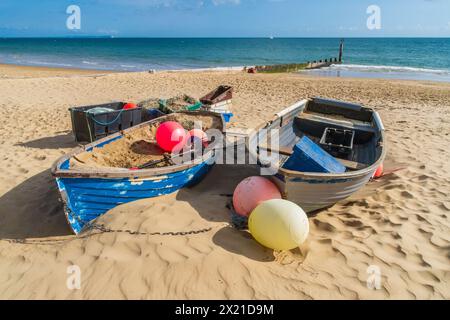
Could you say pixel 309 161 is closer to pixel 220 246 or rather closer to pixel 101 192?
pixel 220 246

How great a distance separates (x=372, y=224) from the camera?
15.8 feet

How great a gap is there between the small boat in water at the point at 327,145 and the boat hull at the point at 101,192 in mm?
1571

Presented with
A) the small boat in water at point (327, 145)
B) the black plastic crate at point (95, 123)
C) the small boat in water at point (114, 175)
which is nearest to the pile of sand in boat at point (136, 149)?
the small boat in water at point (114, 175)

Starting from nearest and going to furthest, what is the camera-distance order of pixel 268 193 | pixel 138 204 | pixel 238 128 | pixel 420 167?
pixel 268 193
pixel 138 204
pixel 420 167
pixel 238 128

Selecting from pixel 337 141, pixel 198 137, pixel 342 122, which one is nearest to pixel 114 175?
pixel 198 137

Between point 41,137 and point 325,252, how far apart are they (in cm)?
832

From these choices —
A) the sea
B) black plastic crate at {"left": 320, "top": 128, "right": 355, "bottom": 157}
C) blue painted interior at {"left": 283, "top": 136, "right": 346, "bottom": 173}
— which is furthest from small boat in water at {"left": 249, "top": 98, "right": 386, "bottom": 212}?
the sea

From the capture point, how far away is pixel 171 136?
6.45m

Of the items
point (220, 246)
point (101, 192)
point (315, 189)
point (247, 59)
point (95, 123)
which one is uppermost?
point (247, 59)

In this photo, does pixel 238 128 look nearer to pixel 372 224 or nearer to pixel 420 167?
pixel 420 167

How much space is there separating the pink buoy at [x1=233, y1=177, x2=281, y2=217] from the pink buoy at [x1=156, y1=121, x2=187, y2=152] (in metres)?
2.22

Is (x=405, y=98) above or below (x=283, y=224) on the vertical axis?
above

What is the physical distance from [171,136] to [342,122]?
4262mm
